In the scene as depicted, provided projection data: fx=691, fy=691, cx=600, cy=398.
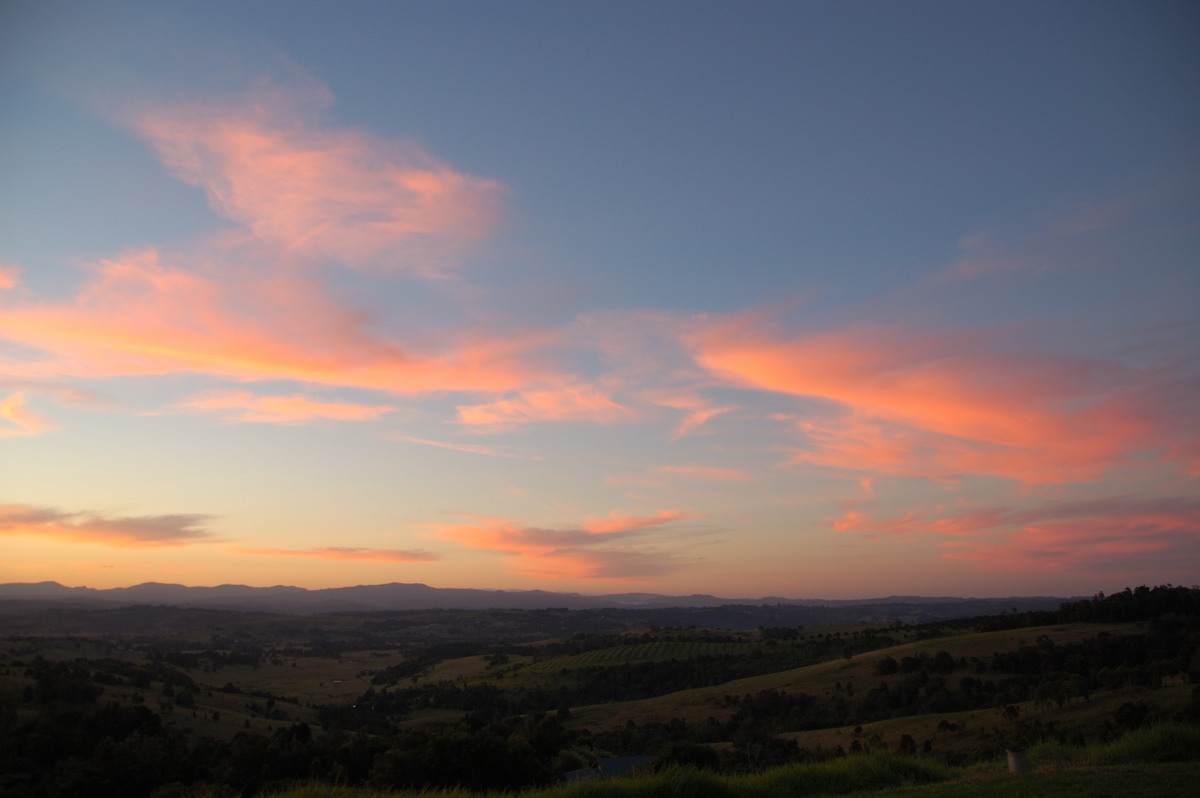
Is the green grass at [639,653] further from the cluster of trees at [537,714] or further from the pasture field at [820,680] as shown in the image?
the pasture field at [820,680]

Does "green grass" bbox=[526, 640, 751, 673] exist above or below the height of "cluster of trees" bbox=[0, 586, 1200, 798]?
below

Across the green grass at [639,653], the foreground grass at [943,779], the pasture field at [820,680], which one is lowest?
the green grass at [639,653]

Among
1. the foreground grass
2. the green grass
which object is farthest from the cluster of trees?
the green grass

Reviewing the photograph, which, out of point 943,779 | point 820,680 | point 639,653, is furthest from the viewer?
point 639,653

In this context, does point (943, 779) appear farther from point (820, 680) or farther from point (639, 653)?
point (639, 653)

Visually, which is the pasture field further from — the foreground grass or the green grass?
the foreground grass

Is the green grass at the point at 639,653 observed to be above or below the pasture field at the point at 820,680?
below

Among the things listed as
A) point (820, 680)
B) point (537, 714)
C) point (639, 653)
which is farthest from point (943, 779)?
point (639, 653)

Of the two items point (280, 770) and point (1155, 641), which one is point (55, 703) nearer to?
point (280, 770)

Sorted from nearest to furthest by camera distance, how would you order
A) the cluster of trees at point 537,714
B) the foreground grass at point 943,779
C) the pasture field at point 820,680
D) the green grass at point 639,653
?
the foreground grass at point 943,779, the cluster of trees at point 537,714, the pasture field at point 820,680, the green grass at point 639,653

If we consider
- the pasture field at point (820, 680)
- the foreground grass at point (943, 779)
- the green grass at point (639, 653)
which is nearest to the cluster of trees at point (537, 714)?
the pasture field at point (820, 680)

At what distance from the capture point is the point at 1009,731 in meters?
35.7

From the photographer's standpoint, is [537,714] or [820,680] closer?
[537,714]

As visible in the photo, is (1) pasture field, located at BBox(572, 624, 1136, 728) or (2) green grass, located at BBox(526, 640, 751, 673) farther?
(2) green grass, located at BBox(526, 640, 751, 673)
